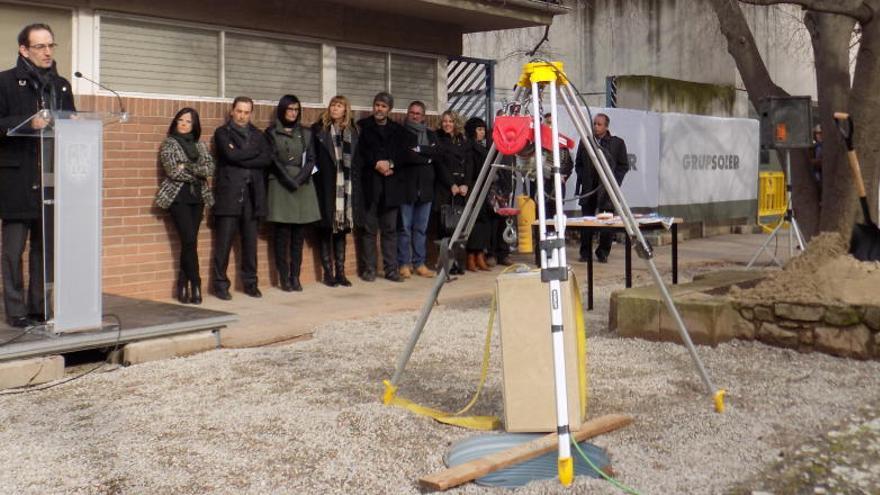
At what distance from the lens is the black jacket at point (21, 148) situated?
24.2 feet

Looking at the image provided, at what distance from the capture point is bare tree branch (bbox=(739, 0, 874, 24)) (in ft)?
29.1

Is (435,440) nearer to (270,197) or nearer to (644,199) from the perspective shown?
(270,197)

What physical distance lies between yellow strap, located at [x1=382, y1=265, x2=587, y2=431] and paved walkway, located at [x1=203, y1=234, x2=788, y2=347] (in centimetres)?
253

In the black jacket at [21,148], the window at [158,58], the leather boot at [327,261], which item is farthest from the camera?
the leather boot at [327,261]

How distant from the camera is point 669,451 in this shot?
17.3 ft


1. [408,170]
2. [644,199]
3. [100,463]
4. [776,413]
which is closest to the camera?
[100,463]

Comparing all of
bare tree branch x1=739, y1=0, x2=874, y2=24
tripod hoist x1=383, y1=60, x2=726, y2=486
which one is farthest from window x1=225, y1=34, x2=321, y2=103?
tripod hoist x1=383, y1=60, x2=726, y2=486

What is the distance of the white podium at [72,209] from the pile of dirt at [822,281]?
4.68 metres

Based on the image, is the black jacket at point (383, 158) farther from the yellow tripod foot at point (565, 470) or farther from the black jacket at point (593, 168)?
the yellow tripod foot at point (565, 470)

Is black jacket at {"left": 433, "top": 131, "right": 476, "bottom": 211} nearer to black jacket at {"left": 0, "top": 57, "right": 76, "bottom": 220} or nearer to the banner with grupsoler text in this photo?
black jacket at {"left": 0, "top": 57, "right": 76, "bottom": 220}

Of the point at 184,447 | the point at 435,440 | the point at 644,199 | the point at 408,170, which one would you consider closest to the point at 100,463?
the point at 184,447

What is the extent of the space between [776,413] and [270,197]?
6078 mm

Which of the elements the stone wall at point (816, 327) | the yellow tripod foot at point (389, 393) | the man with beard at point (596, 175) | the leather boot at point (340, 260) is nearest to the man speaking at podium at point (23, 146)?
the yellow tripod foot at point (389, 393)

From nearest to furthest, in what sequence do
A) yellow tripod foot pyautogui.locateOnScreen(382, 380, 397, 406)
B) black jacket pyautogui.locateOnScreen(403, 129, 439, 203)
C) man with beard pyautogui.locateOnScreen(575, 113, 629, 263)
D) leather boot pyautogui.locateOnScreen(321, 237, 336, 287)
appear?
1. yellow tripod foot pyautogui.locateOnScreen(382, 380, 397, 406)
2. leather boot pyautogui.locateOnScreen(321, 237, 336, 287)
3. black jacket pyautogui.locateOnScreen(403, 129, 439, 203)
4. man with beard pyautogui.locateOnScreen(575, 113, 629, 263)
